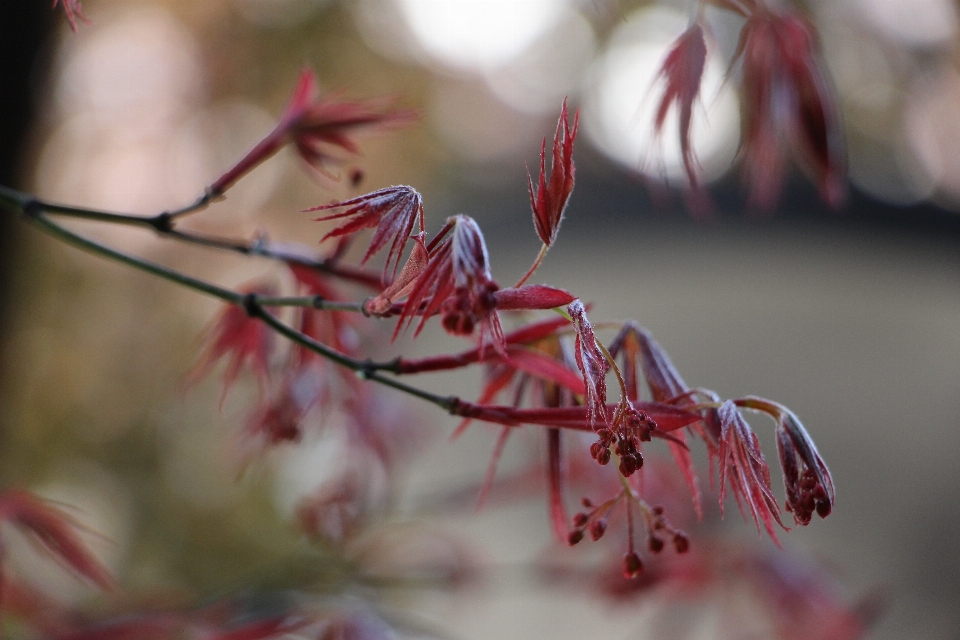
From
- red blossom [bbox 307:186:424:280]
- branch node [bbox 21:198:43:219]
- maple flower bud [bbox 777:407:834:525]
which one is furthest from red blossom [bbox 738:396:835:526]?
branch node [bbox 21:198:43:219]

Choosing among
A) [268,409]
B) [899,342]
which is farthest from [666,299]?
[268,409]

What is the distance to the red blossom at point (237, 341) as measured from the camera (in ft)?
2.44

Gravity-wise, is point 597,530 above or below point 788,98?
below

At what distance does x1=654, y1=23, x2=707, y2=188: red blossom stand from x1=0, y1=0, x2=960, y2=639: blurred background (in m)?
0.01

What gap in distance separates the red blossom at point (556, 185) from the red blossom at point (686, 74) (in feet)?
0.67

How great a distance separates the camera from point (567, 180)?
0.46 m

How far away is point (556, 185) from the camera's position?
18.1 inches

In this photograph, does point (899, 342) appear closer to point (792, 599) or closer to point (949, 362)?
point (949, 362)

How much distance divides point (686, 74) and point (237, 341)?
18.5 inches

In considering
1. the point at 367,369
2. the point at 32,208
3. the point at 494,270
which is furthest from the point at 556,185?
the point at 494,270

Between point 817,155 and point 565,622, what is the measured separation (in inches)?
83.3

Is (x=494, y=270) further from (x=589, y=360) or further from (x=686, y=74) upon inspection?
(x=589, y=360)

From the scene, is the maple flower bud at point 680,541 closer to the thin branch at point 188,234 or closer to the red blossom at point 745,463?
the red blossom at point 745,463

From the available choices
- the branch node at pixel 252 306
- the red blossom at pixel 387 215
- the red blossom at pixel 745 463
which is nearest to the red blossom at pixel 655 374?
the red blossom at pixel 745 463
